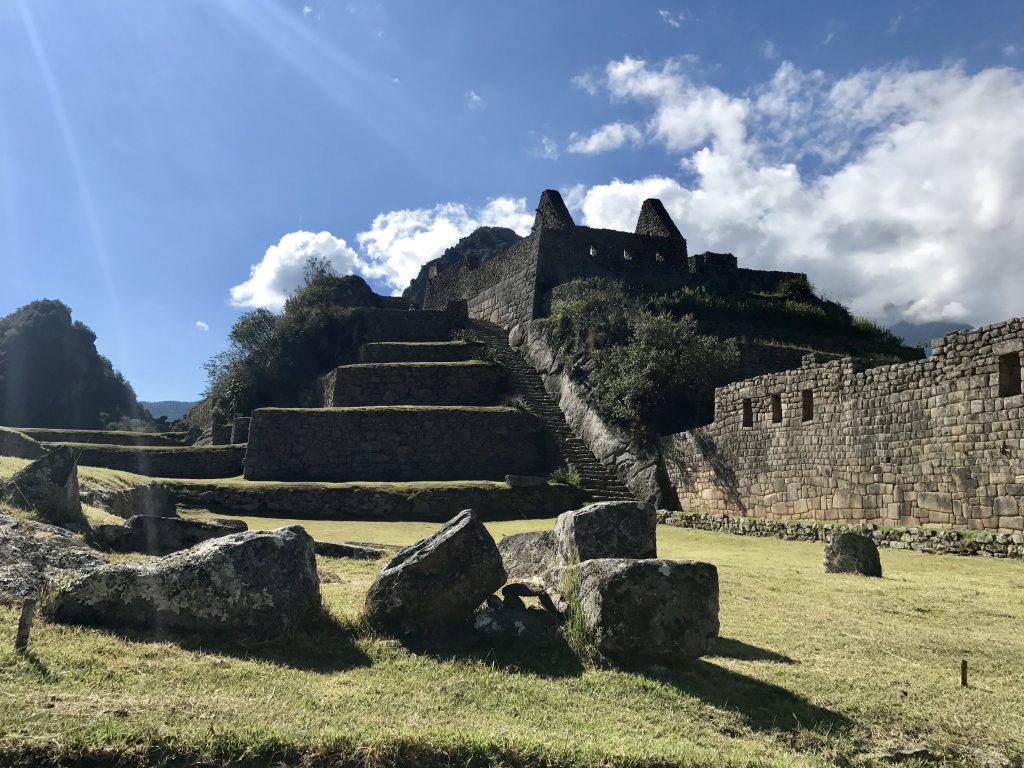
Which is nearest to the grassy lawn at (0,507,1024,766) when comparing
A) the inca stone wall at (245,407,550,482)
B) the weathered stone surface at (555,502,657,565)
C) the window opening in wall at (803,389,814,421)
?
the weathered stone surface at (555,502,657,565)

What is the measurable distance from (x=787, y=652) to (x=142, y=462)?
75.0ft

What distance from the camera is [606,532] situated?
Answer: 7727 millimetres

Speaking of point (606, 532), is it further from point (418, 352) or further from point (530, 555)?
point (418, 352)

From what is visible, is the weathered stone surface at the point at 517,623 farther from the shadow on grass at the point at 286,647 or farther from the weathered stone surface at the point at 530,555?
the weathered stone surface at the point at 530,555

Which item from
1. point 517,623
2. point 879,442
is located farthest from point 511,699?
point 879,442

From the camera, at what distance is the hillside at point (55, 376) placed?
47.8 meters

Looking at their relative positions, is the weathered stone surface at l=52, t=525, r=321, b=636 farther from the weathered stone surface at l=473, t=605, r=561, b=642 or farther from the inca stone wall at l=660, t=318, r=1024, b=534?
the inca stone wall at l=660, t=318, r=1024, b=534

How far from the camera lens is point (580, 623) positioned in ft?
18.5

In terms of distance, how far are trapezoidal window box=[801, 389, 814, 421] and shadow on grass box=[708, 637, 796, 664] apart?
11.7 m

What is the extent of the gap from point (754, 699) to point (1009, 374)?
33.6 ft

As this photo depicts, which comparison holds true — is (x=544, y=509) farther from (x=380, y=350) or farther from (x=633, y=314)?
(x=380, y=350)

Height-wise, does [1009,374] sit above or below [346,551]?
above

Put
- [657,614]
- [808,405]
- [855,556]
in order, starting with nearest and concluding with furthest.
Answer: [657,614] → [855,556] → [808,405]

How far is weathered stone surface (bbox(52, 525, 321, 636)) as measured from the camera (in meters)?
5.31
